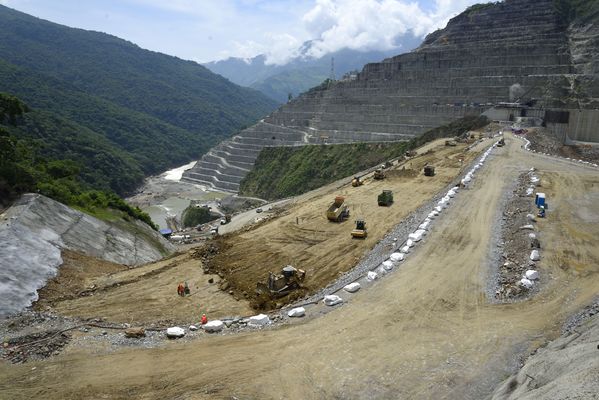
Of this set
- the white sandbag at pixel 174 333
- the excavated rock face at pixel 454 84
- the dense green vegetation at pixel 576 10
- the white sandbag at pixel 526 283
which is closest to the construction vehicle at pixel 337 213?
the white sandbag at pixel 526 283

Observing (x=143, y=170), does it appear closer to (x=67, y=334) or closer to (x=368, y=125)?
(x=368, y=125)

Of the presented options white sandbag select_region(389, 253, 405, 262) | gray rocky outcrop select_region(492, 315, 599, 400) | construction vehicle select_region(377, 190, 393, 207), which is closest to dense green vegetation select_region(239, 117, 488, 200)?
construction vehicle select_region(377, 190, 393, 207)

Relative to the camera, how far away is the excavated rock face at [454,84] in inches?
2327

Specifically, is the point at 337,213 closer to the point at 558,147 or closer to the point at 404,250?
the point at 404,250

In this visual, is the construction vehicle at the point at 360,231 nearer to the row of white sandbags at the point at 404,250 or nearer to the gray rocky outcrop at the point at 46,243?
the row of white sandbags at the point at 404,250

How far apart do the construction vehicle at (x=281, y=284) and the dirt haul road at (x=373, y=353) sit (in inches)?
94.8

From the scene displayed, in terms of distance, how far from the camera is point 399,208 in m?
25.9

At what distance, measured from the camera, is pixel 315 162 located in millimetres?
66562

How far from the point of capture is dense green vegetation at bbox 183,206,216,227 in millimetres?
60750

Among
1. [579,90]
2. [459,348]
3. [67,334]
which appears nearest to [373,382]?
[459,348]

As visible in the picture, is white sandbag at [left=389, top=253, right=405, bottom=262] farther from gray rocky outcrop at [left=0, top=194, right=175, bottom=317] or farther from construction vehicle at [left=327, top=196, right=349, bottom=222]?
gray rocky outcrop at [left=0, top=194, right=175, bottom=317]

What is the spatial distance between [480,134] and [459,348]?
45002mm

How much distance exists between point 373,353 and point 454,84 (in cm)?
6130

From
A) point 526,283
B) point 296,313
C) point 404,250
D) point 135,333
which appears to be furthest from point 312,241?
point 135,333
